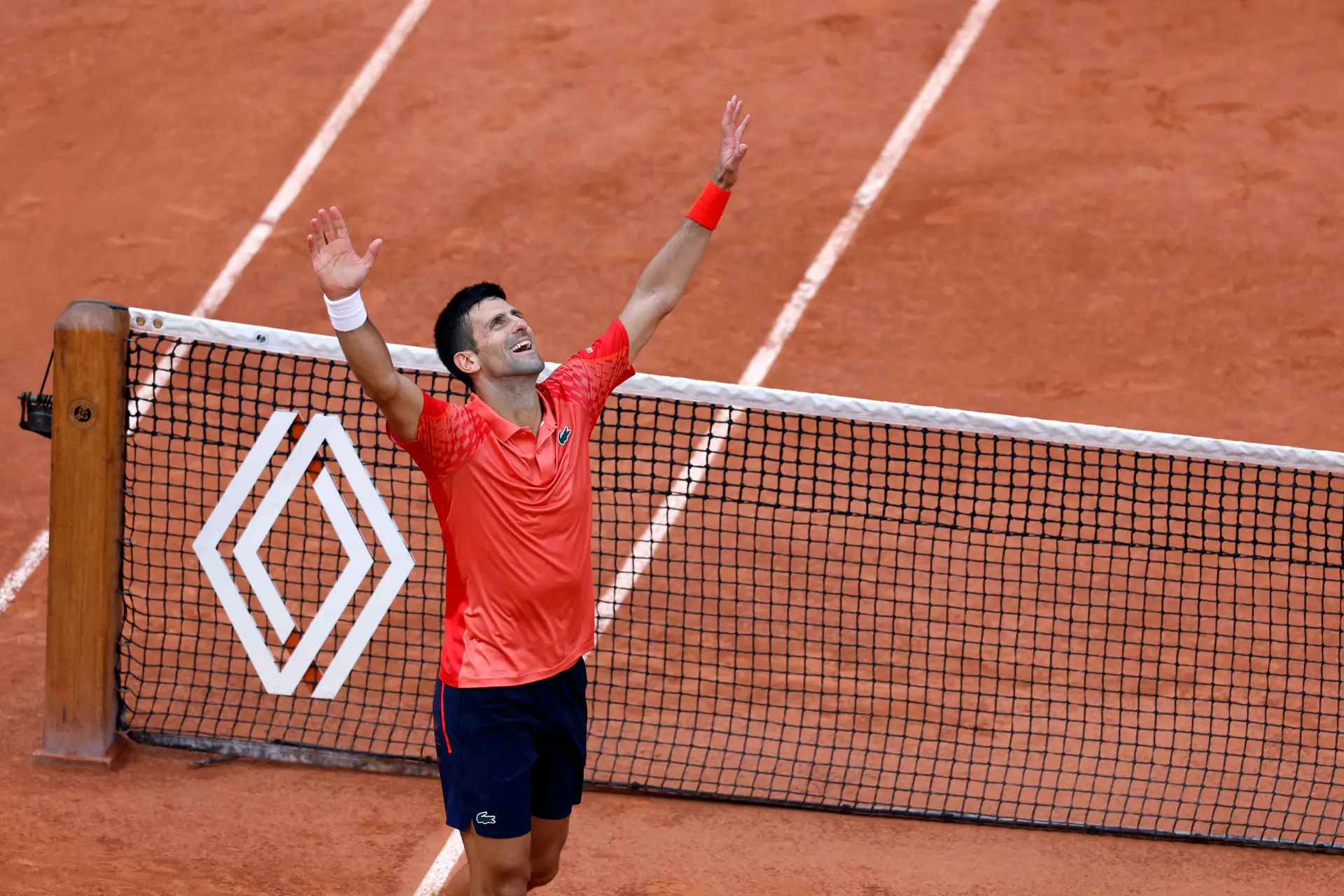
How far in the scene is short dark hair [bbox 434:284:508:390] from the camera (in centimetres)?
471

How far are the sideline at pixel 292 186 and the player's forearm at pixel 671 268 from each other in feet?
17.1

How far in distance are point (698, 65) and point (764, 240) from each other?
2114mm

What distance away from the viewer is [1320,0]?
1247 cm

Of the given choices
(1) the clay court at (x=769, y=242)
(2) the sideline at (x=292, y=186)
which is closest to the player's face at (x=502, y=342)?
(1) the clay court at (x=769, y=242)

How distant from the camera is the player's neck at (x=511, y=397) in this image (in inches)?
186

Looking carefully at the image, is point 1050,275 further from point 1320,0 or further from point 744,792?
point 744,792

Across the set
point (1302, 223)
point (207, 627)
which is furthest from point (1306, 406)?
point (207, 627)

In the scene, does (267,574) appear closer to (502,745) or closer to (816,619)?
(502,745)

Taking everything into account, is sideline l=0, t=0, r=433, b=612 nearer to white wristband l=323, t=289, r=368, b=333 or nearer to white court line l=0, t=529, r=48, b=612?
white court line l=0, t=529, r=48, b=612

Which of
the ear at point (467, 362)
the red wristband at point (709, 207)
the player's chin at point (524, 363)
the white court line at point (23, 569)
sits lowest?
the white court line at point (23, 569)

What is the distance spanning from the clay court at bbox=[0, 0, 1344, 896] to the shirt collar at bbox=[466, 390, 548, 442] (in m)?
2.64

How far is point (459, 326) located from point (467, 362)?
0.39 ft

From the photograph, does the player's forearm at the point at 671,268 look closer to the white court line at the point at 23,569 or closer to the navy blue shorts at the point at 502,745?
the navy blue shorts at the point at 502,745

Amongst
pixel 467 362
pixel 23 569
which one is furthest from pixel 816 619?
pixel 23 569
